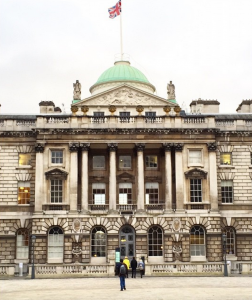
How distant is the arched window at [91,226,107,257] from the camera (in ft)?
152

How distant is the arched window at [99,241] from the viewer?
152 ft

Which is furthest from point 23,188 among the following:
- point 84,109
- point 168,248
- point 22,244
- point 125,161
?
point 168,248

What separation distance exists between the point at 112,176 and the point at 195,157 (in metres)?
8.06

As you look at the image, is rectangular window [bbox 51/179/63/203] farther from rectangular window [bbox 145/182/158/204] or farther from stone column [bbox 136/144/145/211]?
rectangular window [bbox 145/182/158/204]

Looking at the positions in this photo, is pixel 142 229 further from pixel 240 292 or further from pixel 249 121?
pixel 240 292

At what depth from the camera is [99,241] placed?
46438 millimetres

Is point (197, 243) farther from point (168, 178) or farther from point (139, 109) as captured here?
point (139, 109)

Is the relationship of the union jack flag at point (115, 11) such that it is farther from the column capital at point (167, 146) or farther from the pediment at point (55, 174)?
the pediment at point (55, 174)

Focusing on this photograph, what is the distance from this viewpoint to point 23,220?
155 feet

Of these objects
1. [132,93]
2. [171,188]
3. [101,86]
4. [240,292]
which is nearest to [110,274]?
[171,188]

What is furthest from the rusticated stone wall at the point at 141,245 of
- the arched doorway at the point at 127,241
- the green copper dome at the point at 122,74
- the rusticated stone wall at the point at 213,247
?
the green copper dome at the point at 122,74

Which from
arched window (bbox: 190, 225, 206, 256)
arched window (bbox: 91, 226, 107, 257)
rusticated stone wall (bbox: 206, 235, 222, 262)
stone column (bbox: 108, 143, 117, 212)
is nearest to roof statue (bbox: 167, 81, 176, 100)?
stone column (bbox: 108, 143, 117, 212)

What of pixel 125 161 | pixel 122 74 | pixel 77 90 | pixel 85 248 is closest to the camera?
pixel 85 248

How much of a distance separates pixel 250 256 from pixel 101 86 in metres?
24.1
